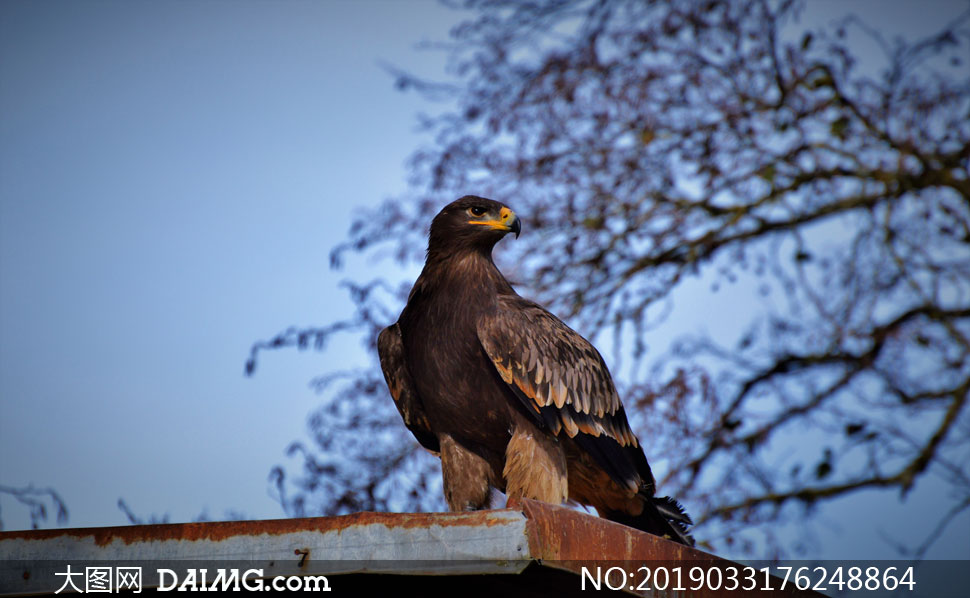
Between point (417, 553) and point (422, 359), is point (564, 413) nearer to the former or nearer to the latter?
point (422, 359)

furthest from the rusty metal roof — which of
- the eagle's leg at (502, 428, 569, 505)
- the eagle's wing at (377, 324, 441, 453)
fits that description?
the eagle's wing at (377, 324, 441, 453)

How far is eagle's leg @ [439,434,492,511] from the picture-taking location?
3.87 meters

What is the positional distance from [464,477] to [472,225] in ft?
3.40

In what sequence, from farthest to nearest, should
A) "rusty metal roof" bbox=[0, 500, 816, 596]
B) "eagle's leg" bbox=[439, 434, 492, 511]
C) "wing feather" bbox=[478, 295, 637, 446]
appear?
"eagle's leg" bbox=[439, 434, 492, 511], "wing feather" bbox=[478, 295, 637, 446], "rusty metal roof" bbox=[0, 500, 816, 596]

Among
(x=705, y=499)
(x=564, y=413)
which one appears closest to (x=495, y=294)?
(x=564, y=413)

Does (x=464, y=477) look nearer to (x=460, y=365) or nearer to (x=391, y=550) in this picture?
(x=460, y=365)

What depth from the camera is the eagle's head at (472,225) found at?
155 inches

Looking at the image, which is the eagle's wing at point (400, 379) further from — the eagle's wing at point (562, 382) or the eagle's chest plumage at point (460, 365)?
the eagle's wing at point (562, 382)

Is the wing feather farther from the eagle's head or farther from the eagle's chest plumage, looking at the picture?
the eagle's head

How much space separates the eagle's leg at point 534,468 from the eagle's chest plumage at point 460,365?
0.35 feet

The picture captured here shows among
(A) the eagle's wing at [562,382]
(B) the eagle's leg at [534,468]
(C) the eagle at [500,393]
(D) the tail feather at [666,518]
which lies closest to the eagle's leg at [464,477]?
(C) the eagle at [500,393]

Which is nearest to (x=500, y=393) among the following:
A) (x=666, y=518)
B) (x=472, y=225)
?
(x=472, y=225)

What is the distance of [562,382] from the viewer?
382 cm

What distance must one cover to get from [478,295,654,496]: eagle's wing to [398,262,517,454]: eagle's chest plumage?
0.21ft
